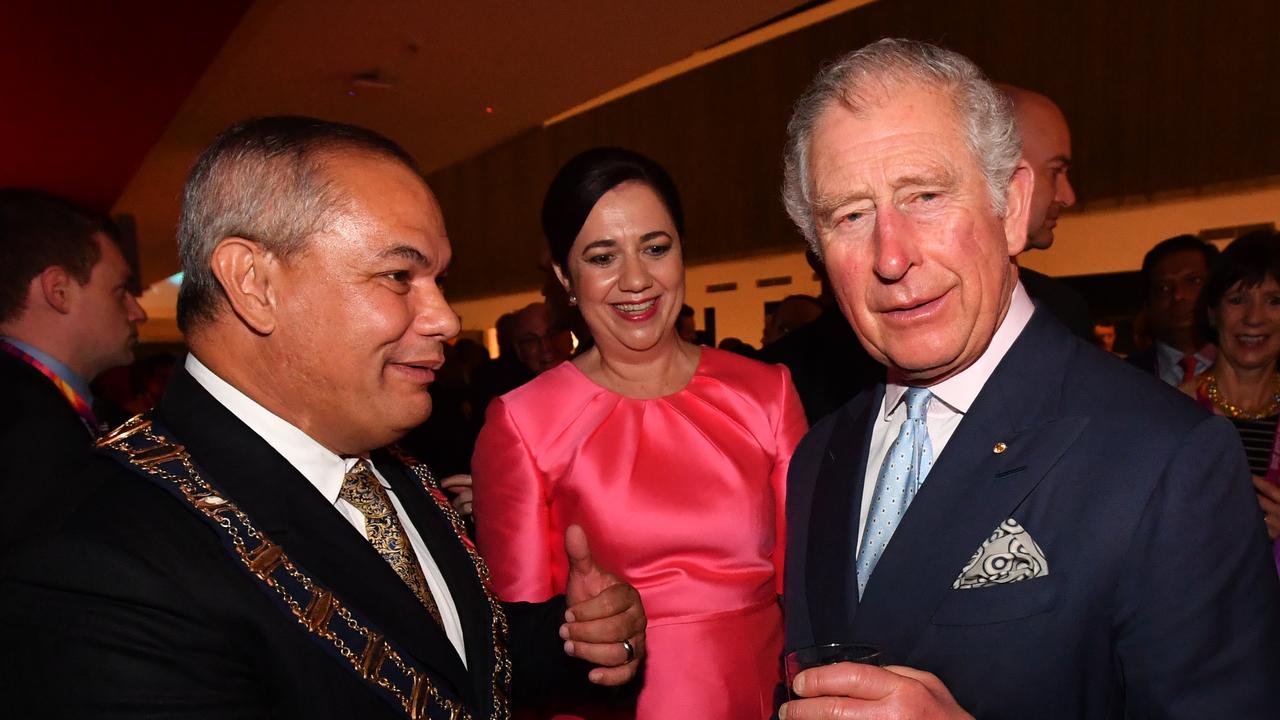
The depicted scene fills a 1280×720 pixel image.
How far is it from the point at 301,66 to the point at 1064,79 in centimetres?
652

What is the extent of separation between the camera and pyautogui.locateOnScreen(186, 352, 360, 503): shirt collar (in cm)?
134

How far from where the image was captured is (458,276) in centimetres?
1586

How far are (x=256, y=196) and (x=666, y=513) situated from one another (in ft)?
3.97

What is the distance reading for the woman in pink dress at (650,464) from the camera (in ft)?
6.97

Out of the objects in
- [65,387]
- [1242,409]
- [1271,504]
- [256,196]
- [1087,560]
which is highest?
[256,196]

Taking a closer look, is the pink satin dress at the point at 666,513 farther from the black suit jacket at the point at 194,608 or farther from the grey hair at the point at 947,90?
the grey hair at the point at 947,90

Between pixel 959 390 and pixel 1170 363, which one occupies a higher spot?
pixel 959 390

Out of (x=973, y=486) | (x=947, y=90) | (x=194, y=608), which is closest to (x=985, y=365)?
(x=973, y=486)

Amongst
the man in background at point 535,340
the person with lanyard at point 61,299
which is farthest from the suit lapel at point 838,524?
the man in background at point 535,340

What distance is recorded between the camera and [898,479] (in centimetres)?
149

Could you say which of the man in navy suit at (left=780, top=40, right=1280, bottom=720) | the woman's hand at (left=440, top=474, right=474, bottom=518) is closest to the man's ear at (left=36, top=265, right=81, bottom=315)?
the woman's hand at (left=440, top=474, right=474, bottom=518)

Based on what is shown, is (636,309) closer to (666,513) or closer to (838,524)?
(666,513)

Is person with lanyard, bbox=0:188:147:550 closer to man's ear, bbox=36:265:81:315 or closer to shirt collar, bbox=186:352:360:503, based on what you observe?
man's ear, bbox=36:265:81:315

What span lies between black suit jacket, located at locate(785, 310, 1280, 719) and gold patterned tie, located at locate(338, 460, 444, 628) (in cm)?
67
